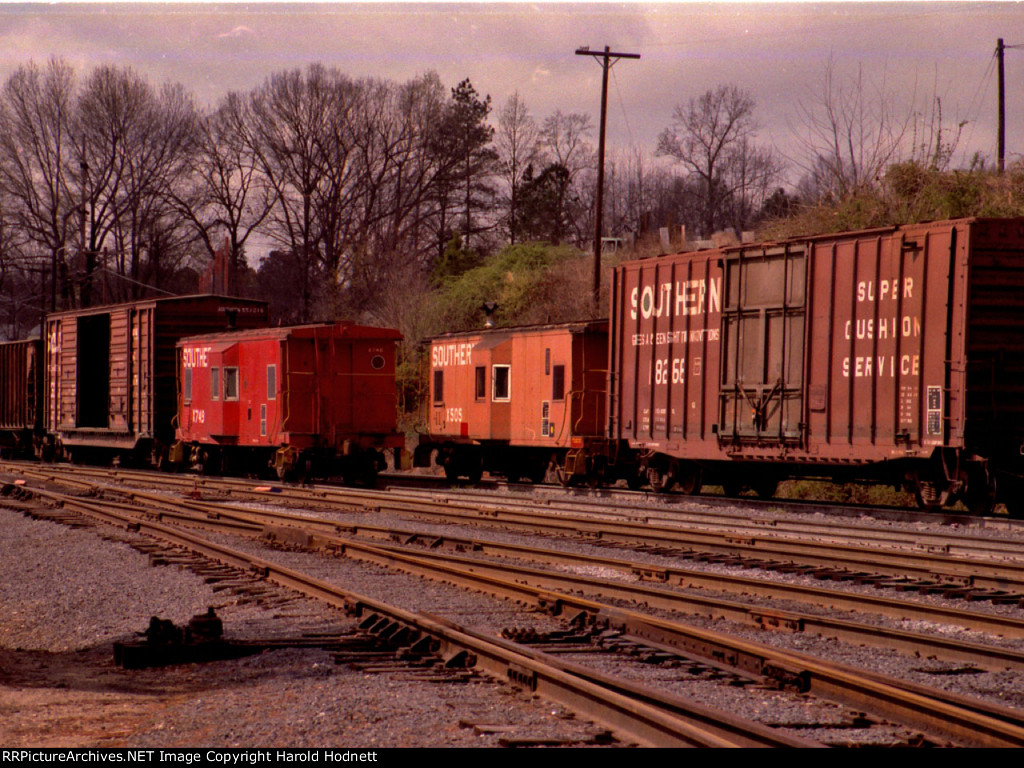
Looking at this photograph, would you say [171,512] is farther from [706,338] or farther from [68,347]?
[68,347]

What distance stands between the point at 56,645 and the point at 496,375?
1521 cm

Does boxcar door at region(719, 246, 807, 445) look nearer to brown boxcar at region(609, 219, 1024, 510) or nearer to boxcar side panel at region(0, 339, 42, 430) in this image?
brown boxcar at region(609, 219, 1024, 510)

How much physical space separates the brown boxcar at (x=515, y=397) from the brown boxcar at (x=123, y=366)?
590 cm

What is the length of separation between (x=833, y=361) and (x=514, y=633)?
10.3 meters

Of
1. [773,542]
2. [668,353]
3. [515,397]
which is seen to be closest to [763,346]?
Answer: [668,353]

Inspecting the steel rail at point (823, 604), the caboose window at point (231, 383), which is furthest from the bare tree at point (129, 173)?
the steel rail at point (823, 604)

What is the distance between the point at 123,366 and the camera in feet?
94.1

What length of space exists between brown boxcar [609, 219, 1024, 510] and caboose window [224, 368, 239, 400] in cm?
822

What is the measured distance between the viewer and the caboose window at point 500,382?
22906mm

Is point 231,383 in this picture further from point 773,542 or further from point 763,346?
point 773,542

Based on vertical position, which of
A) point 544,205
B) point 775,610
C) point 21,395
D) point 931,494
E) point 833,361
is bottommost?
point 775,610

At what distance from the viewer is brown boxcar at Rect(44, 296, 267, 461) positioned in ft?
89.1

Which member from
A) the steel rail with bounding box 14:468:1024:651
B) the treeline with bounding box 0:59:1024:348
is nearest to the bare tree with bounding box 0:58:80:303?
the treeline with bounding box 0:59:1024:348
